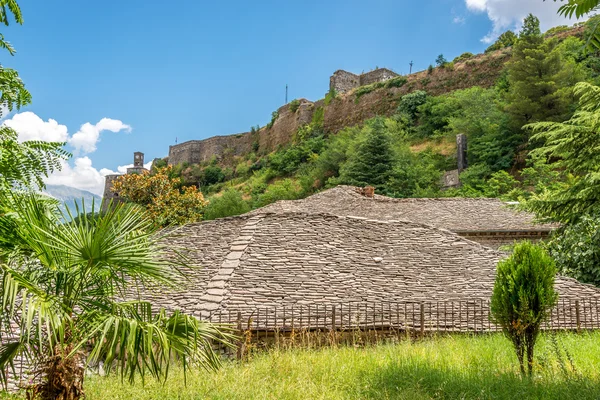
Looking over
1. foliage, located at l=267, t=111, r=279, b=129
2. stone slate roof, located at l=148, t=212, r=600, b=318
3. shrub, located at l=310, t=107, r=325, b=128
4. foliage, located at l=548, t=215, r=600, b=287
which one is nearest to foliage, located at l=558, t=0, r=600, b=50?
stone slate roof, located at l=148, t=212, r=600, b=318

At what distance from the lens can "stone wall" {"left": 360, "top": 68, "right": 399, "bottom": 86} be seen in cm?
6112

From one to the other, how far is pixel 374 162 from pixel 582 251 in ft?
70.0

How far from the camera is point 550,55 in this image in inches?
1207

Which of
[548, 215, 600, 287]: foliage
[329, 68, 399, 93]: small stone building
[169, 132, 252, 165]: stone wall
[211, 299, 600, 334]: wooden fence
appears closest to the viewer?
[211, 299, 600, 334]: wooden fence

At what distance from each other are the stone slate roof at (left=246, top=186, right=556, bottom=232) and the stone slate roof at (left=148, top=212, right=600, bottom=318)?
6057 mm

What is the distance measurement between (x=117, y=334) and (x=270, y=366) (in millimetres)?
3248

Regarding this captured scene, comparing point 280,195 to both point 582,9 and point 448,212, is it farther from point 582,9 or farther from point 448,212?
point 582,9

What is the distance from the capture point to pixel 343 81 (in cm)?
6159

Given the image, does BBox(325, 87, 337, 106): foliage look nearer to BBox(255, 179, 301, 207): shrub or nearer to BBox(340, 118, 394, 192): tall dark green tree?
BBox(255, 179, 301, 207): shrub

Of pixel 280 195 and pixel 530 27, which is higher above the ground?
pixel 530 27

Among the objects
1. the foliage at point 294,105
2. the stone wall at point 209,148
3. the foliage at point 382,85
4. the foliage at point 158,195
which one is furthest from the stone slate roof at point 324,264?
the stone wall at point 209,148

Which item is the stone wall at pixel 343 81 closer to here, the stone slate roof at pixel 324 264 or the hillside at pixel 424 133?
the hillside at pixel 424 133

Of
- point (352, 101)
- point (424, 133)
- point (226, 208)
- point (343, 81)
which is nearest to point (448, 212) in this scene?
point (226, 208)

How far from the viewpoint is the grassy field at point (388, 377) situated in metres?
5.76
